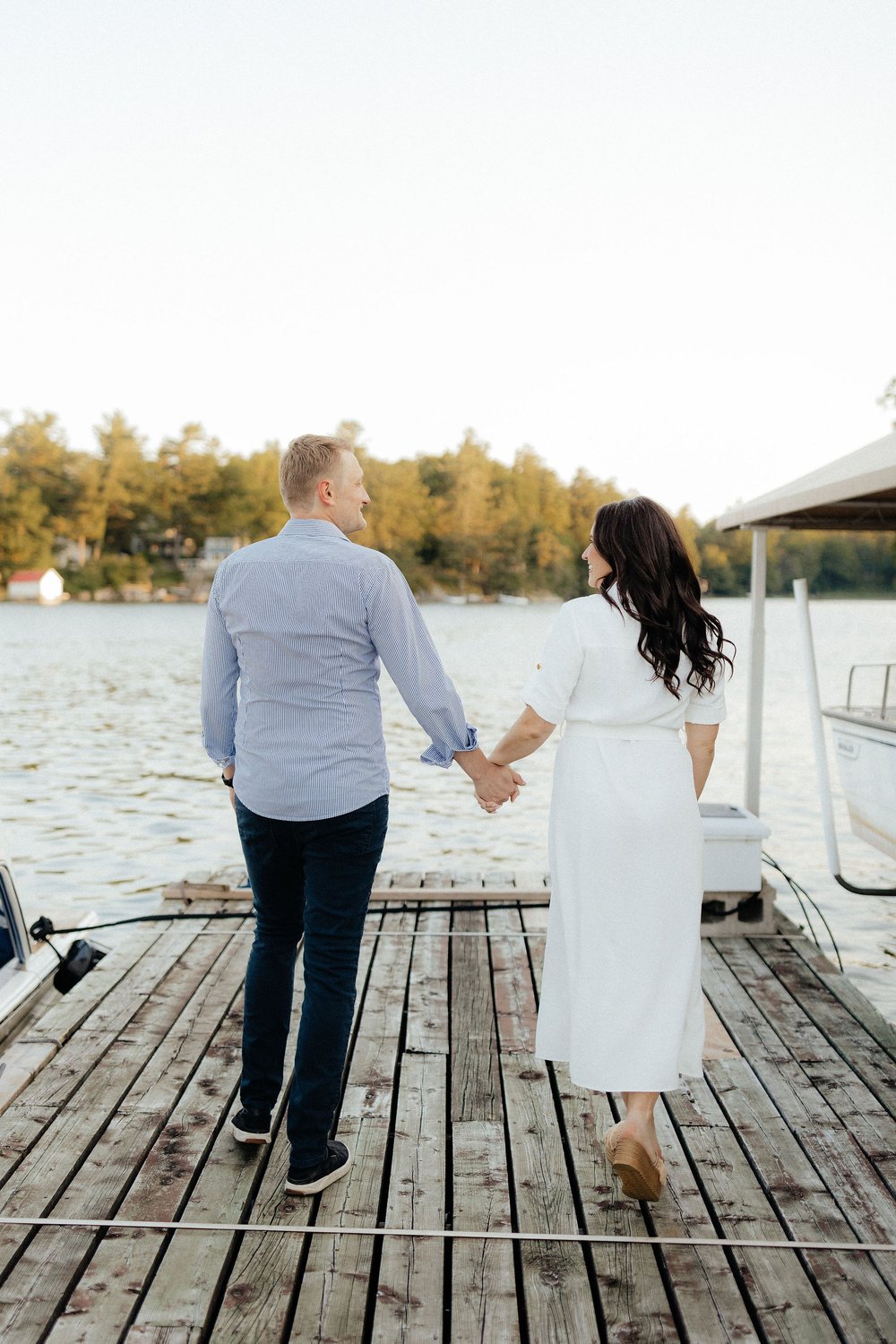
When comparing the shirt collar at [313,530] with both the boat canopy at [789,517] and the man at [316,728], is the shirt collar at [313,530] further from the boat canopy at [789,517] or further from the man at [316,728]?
the boat canopy at [789,517]

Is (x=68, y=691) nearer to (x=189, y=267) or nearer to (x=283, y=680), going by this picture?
(x=283, y=680)

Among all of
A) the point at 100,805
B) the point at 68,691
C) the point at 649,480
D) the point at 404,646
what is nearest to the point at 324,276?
the point at 649,480

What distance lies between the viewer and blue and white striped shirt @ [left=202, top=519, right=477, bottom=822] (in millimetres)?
2523

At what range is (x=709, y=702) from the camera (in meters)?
2.74

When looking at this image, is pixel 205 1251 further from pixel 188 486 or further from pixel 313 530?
pixel 188 486

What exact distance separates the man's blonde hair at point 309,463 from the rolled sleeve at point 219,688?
0.30 m

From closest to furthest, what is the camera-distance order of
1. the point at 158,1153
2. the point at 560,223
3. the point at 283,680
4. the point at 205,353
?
1. the point at 283,680
2. the point at 158,1153
3. the point at 560,223
4. the point at 205,353

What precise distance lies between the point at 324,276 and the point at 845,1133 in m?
68.4

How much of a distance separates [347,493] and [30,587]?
77.9 metres

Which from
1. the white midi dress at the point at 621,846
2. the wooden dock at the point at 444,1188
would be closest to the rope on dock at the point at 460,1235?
the wooden dock at the point at 444,1188

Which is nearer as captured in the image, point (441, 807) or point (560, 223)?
point (441, 807)

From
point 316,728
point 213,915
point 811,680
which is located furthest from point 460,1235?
point 811,680

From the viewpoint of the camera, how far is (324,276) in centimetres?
6662

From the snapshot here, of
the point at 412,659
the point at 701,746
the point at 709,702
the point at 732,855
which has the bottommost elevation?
the point at 732,855
